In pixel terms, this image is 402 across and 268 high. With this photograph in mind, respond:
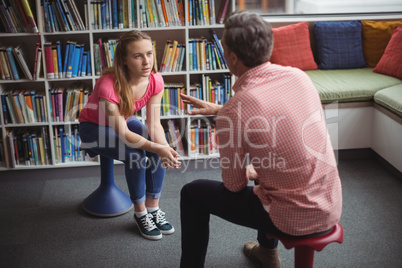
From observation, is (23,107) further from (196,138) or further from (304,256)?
(304,256)

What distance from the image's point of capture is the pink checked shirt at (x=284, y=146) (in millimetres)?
1634

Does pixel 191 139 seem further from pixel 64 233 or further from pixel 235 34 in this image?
pixel 235 34

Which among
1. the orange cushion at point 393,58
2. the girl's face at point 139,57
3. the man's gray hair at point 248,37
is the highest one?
the man's gray hair at point 248,37

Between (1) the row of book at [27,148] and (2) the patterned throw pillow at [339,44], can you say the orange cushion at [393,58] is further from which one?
(1) the row of book at [27,148]

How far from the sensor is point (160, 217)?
2.73 meters

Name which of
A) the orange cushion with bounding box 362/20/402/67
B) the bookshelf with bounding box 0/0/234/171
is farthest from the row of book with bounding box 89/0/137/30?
the orange cushion with bounding box 362/20/402/67

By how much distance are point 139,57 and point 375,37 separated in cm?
234

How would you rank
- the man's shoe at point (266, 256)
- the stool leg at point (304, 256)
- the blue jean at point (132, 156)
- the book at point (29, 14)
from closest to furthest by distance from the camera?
1. the stool leg at point (304, 256)
2. the man's shoe at point (266, 256)
3. the blue jean at point (132, 156)
4. the book at point (29, 14)

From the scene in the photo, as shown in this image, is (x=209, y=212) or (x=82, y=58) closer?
(x=209, y=212)

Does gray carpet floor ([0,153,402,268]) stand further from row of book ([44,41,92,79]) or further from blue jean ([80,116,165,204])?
row of book ([44,41,92,79])

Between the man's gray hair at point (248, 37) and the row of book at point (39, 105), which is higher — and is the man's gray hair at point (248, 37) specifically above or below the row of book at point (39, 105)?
above

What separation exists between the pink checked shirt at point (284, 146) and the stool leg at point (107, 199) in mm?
1314

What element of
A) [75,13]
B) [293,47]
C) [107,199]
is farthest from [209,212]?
[293,47]

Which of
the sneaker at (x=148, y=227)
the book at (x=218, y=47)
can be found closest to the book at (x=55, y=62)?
the book at (x=218, y=47)
